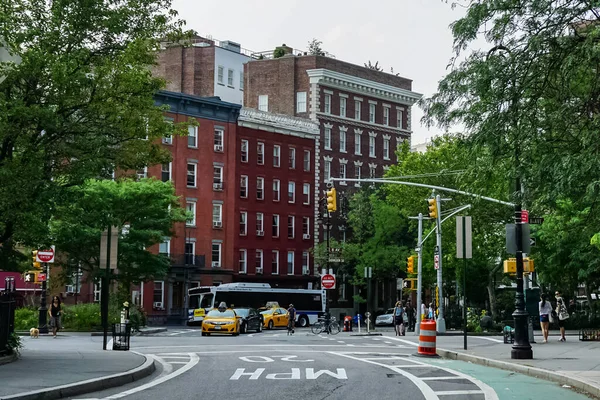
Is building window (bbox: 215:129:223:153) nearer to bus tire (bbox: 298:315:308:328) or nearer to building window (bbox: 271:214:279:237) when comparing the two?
building window (bbox: 271:214:279:237)

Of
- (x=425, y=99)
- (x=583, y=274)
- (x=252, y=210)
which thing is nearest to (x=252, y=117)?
(x=252, y=210)

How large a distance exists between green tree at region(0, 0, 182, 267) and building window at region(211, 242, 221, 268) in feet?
187

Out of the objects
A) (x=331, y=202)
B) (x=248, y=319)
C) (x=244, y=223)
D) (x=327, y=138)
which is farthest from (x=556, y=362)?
(x=327, y=138)

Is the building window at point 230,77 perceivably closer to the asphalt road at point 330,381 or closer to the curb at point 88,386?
the asphalt road at point 330,381

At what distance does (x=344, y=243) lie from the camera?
85.4 metres

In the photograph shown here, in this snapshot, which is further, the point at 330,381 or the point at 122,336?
the point at 122,336

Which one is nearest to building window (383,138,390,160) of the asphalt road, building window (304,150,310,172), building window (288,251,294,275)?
building window (304,150,310,172)

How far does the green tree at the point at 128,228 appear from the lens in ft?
191

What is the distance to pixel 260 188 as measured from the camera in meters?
86.8

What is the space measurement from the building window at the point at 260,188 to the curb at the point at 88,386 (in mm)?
65575

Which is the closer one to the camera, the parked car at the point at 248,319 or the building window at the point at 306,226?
the parked car at the point at 248,319

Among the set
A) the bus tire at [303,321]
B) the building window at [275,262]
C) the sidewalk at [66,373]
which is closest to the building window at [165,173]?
the building window at [275,262]

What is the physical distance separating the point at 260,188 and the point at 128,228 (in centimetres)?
2721

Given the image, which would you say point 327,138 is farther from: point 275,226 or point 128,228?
point 128,228
